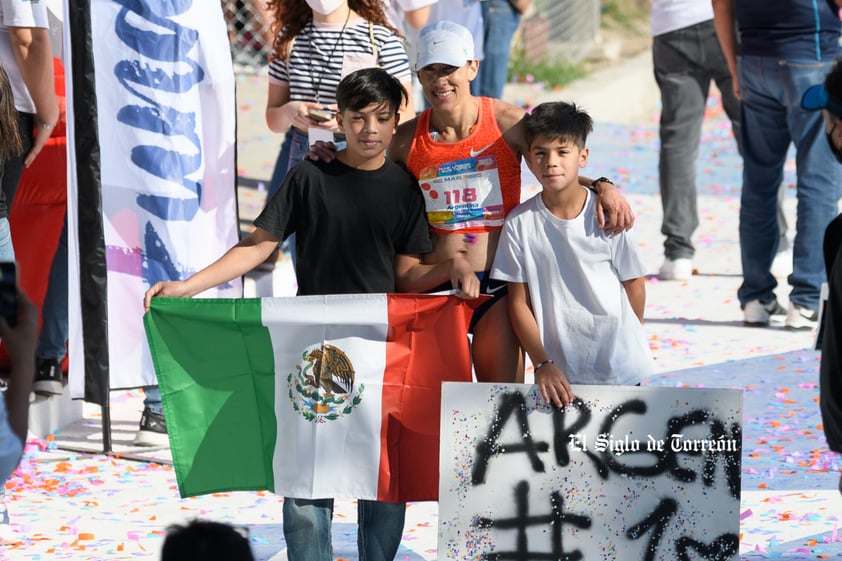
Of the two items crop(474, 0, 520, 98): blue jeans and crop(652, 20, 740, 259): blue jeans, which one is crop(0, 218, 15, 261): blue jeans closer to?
crop(652, 20, 740, 259): blue jeans

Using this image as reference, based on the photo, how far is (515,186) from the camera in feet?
14.4

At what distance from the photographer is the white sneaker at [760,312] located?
304 inches

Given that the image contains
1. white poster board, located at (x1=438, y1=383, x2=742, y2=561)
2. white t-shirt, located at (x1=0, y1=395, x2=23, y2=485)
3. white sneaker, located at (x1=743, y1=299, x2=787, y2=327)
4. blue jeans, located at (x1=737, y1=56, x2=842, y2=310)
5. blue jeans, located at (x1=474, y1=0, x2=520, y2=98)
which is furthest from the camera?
blue jeans, located at (x1=474, y1=0, x2=520, y2=98)

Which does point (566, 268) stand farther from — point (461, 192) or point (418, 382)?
point (418, 382)

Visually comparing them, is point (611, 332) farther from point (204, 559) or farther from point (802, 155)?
point (802, 155)

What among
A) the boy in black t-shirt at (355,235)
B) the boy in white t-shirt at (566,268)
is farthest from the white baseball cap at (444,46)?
the boy in white t-shirt at (566,268)

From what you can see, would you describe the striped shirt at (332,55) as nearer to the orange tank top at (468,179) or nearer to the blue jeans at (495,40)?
the orange tank top at (468,179)

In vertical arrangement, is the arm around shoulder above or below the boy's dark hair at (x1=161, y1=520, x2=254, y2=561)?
above

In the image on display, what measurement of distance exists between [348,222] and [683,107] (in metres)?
4.75

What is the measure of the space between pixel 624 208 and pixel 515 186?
38cm

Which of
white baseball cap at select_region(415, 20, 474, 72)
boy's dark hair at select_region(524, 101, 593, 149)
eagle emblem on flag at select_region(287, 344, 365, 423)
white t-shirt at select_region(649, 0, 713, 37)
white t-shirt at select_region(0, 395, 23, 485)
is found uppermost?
white t-shirt at select_region(649, 0, 713, 37)

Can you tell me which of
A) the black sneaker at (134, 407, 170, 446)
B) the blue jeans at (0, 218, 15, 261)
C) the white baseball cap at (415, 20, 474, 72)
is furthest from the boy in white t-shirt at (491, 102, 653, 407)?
the black sneaker at (134, 407, 170, 446)

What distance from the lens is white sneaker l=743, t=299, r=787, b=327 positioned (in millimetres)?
7730

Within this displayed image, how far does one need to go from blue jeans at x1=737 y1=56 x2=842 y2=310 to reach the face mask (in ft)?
8.19
